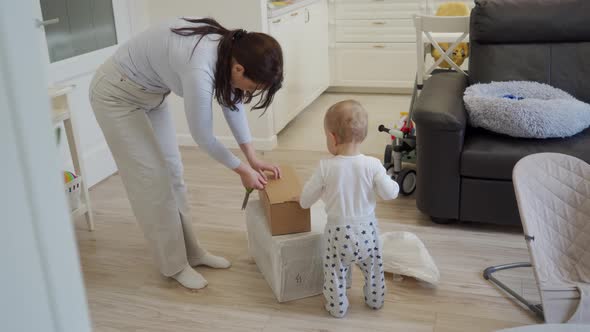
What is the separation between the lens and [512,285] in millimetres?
2322

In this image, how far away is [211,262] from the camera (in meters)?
2.54

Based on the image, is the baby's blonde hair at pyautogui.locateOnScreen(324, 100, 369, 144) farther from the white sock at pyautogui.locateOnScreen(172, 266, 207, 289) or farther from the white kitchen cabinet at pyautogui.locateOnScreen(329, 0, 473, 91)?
the white kitchen cabinet at pyautogui.locateOnScreen(329, 0, 473, 91)

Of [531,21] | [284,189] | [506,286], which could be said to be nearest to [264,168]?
[284,189]

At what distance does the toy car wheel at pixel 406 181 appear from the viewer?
10.2ft

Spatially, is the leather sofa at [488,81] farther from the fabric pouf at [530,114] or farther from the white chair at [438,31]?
the white chair at [438,31]

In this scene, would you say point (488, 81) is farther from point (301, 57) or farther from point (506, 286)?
point (301, 57)

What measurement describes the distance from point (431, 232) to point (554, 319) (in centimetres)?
92

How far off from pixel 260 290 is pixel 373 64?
3225 millimetres

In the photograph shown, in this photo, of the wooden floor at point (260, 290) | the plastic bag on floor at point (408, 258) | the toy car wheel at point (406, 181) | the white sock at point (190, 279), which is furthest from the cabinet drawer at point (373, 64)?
the white sock at point (190, 279)

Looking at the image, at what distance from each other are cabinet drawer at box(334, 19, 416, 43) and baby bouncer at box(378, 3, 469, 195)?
122cm

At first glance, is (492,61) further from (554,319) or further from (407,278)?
(554,319)

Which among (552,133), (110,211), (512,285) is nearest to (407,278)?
(512,285)

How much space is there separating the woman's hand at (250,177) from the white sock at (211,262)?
0.46 metres

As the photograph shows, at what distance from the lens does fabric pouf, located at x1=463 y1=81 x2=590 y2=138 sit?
2600 millimetres
